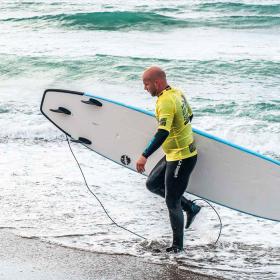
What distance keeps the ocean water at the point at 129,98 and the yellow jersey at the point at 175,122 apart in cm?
94

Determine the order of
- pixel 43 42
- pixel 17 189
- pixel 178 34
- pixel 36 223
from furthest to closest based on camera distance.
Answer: pixel 178 34, pixel 43 42, pixel 17 189, pixel 36 223

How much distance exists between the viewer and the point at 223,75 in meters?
14.9

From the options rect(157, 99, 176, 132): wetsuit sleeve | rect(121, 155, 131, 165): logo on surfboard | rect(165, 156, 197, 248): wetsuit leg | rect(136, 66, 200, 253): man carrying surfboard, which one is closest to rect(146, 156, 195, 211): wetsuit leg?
rect(136, 66, 200, 253): man carrying surfboard

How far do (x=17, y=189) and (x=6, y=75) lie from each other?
28.7ft

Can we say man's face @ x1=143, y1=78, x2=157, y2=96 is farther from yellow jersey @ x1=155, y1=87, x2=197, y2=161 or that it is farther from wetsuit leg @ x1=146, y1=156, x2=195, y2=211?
wetsuit leg @ x1=146, y1=156, x2=195, y2=211

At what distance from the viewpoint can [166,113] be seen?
4449 mm

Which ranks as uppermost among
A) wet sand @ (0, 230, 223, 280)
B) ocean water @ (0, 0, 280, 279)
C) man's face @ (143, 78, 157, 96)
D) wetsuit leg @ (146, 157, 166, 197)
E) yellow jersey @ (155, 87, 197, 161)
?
man's face @ (143, 78, 157, 96)

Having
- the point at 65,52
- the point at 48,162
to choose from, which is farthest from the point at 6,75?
the point at 48,162

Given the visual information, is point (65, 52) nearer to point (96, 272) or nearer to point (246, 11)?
point (246, 11)

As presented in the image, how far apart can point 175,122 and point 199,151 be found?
0.89 metres

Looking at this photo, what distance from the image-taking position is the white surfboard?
541 cm

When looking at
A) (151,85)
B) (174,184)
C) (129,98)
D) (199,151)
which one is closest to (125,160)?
(199,151)

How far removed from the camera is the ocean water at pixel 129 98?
5484mm

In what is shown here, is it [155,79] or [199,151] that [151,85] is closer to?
[155,79]
